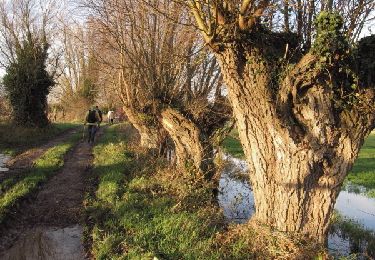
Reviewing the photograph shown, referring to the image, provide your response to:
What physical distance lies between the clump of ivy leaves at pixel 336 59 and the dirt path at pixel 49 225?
4.75 meters

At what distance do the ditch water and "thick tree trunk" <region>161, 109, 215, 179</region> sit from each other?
110cm

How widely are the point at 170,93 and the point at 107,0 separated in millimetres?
3426

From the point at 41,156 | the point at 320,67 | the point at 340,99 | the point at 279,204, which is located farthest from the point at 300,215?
the point at 41,156

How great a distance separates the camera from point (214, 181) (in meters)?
11.5

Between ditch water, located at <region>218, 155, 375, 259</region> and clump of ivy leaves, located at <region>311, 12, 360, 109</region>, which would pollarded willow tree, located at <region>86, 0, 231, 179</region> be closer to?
ditch water, located at <region>218, 155, 375, 259</region>

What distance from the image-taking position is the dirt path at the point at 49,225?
22.7 ft

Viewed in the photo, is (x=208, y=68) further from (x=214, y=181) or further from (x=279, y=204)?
(x=279, y=204)

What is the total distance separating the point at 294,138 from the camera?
672cm

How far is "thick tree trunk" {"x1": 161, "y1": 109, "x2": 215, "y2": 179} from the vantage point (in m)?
11.6

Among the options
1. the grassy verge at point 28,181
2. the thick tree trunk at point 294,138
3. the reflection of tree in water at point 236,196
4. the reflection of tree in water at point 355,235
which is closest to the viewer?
the thick tree trunk at point 294,138

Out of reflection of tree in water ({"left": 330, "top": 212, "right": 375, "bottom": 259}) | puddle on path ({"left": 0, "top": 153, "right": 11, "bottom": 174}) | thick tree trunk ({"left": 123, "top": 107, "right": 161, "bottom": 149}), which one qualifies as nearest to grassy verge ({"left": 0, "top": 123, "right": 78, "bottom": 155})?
puddle on path ({"left": 0, "top": 153, "right": 11, "bottom": 174})

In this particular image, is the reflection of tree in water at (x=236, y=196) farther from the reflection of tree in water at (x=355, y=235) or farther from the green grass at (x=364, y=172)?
the reflection of tree in water at (x=355, y=235)

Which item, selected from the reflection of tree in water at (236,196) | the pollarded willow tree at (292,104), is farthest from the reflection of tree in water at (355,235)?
the pollarded willow tree at (292,104)

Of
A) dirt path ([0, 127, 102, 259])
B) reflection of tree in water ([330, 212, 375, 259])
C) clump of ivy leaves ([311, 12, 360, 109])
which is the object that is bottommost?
reflection of tree in water ([330, 212, 375, 259])
